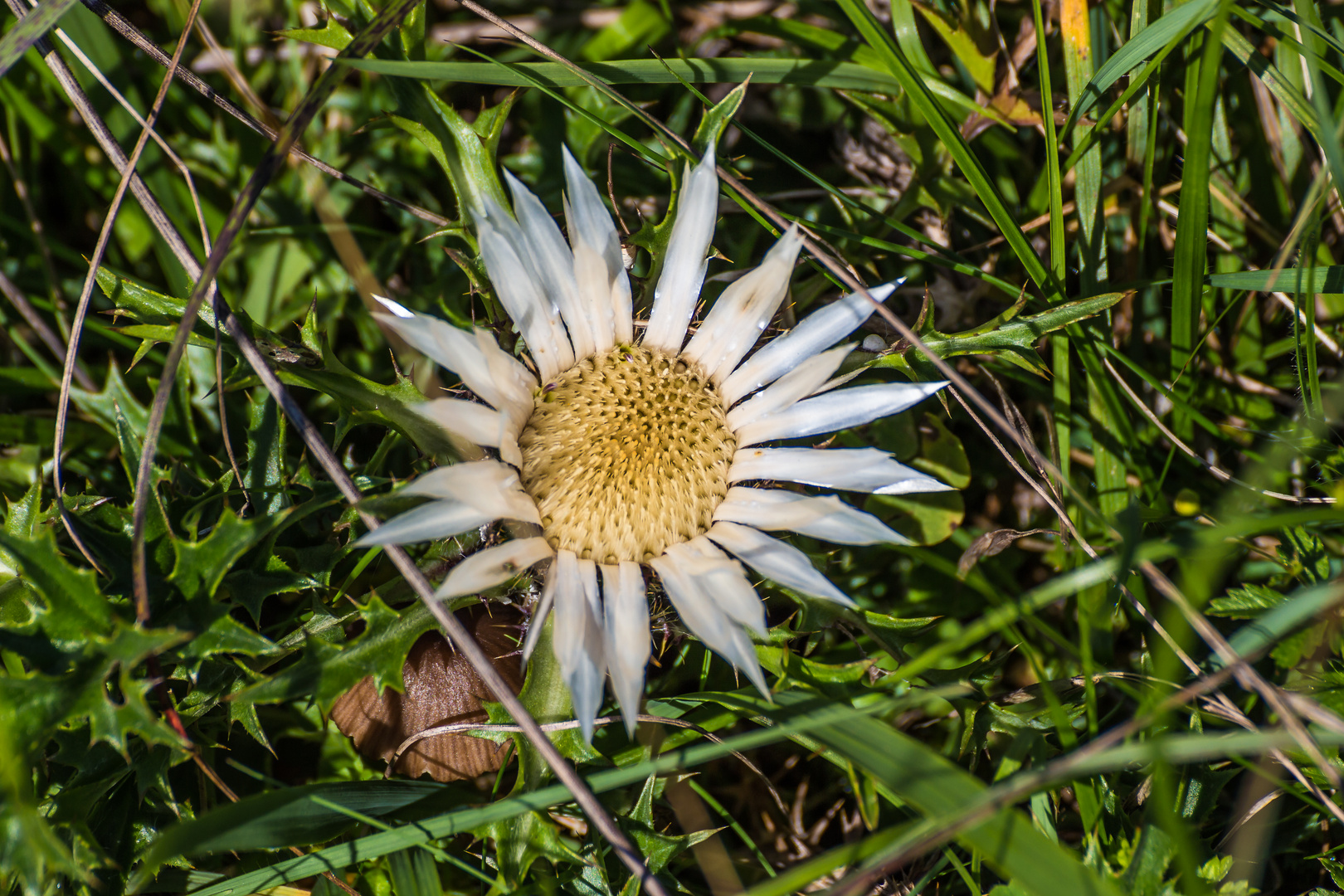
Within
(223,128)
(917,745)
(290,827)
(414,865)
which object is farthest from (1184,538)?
(223,128)

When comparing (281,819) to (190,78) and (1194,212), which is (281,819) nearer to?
(190,78)

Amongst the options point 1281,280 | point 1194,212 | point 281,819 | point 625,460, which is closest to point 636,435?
point 625,460

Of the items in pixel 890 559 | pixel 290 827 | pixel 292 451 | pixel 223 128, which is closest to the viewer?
pixel 290 827

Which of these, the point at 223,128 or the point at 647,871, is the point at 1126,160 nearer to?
the point at 647,871

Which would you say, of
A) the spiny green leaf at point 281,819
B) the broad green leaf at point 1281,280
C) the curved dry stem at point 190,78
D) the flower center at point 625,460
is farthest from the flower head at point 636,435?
the broad green leaf at point 1281,280

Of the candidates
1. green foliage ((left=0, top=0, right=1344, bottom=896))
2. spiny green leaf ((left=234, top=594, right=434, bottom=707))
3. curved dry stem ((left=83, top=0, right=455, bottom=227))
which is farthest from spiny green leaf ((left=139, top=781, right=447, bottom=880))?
curved dry stem ((left=83, top=0, right=455, bottom=227))

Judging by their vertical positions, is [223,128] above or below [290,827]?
above

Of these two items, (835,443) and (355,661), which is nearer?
(355,661)

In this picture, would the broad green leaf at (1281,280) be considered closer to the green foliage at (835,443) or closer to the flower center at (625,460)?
the green foliage at (835,443)
